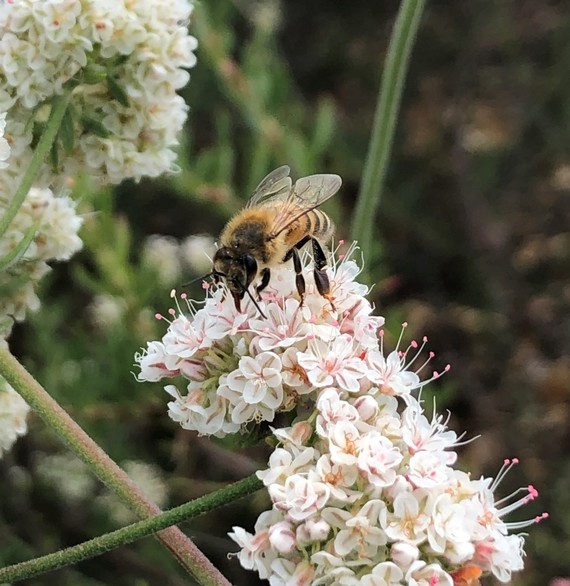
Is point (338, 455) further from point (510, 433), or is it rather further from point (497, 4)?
point (497, 4)

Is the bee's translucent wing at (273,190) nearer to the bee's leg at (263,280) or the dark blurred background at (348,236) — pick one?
the bee's leg at (263,280)

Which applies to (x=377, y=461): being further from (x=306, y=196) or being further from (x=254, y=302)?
(x=306, y=196)

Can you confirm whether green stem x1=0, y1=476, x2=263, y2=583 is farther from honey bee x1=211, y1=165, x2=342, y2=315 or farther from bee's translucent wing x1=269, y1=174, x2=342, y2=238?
bee's translucent wing x1=269, y1=174, x2=342, y2=238

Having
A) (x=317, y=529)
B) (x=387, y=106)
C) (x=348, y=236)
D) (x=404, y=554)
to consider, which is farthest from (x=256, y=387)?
(x=348, y=236)

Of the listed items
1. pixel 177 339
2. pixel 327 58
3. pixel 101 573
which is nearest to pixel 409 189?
pixel 327 58

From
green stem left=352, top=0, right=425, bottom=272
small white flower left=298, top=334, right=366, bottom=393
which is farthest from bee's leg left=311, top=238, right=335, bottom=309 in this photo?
green stem left=352, top=0, right=425, bottom=272

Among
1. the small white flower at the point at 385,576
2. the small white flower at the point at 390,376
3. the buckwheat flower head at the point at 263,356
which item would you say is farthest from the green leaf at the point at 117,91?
the small white flower at the point at 385,576
